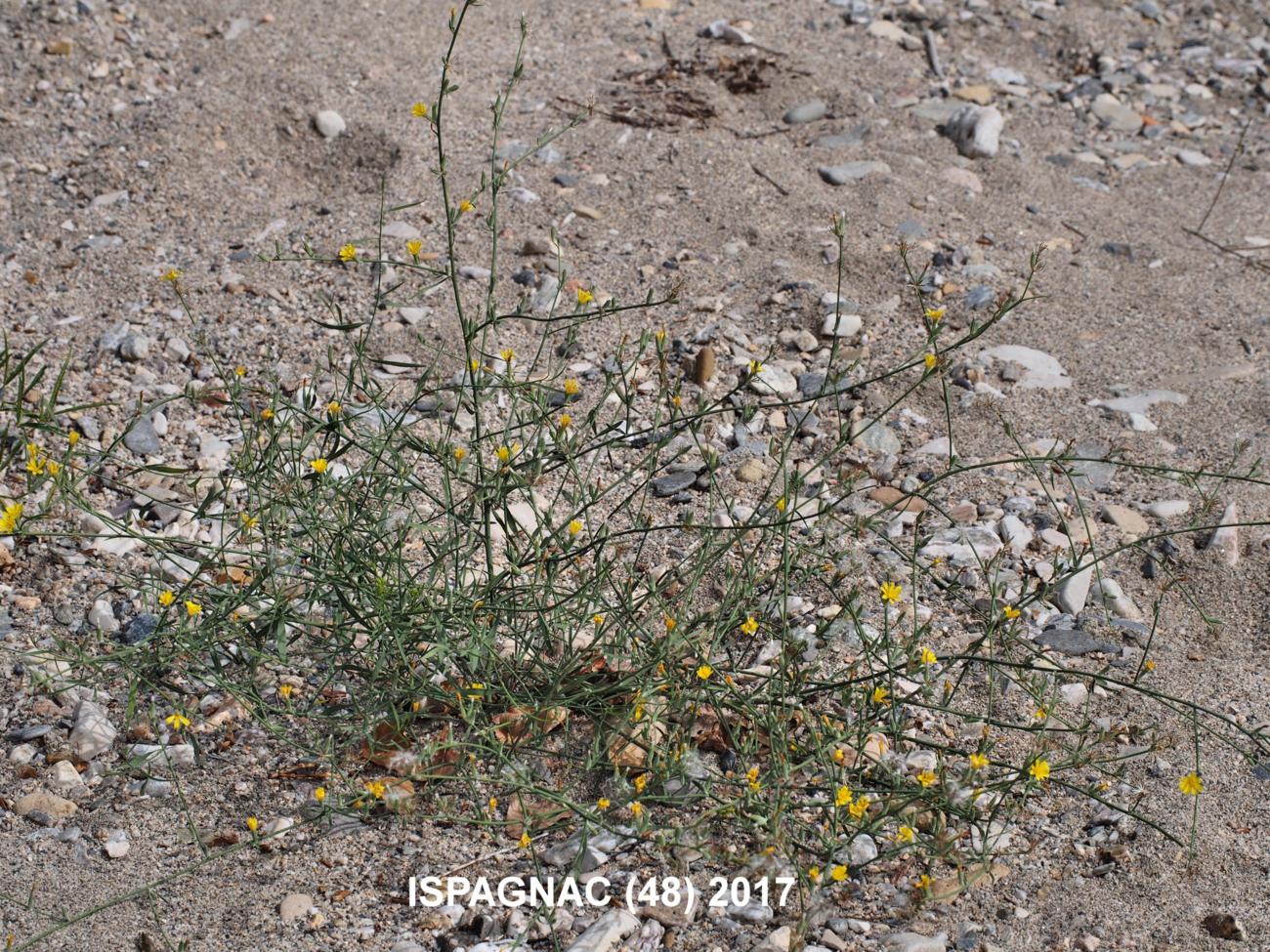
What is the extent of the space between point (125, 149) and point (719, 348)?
7.20ft

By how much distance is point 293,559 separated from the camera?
2205 mm

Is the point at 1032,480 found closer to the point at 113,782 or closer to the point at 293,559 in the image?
the point at 293,559

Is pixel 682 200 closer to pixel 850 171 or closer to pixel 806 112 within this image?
pixel 850 171

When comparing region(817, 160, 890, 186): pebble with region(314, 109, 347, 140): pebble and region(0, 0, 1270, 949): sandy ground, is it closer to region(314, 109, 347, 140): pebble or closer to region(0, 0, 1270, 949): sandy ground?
region(0, 0, 1270, 949): sandy ground

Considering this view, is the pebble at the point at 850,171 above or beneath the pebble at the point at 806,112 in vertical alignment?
beneath

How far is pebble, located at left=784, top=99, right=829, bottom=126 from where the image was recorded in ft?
14.6

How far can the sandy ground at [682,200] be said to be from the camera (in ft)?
8.63

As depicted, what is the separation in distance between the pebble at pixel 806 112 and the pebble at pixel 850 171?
1.06 ft

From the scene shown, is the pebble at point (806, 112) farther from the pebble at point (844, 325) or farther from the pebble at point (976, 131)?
the pebble at point (844, 325)

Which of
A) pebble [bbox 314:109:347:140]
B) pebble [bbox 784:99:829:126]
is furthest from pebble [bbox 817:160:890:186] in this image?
pebble [bbox 314:109:347:140]

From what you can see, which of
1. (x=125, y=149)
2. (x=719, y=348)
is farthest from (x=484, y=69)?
(x=719, y=348)

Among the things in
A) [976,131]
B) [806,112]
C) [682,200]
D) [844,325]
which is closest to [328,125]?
[682,200]

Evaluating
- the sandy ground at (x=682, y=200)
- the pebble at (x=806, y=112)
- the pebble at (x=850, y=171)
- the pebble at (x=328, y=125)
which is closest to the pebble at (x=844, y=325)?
the sandy ground at (x=682, y=200)

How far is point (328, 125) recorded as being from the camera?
13.7ft
